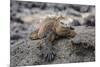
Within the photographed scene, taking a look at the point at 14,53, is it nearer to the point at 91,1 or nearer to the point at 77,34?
the point at 77,34

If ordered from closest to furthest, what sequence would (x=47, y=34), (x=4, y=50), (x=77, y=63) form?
(x=4, y=50) → (x=47, y=34) → (x=77, y=63)

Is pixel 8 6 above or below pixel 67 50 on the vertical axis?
above

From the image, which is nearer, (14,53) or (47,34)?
(14,53)

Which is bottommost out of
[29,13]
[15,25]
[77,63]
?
[77,63]

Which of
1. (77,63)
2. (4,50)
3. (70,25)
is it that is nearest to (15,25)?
(4,50)

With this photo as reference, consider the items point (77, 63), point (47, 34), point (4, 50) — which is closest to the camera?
point (4, 50)

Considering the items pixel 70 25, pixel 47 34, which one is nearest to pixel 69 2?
pixel 70 25
